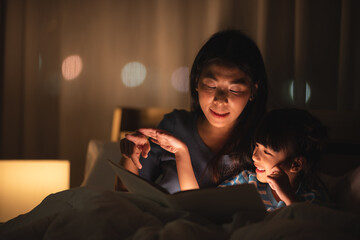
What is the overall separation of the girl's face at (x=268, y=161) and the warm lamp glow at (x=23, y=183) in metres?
0.96

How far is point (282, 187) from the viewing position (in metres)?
1.12

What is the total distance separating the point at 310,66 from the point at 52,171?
140 cm

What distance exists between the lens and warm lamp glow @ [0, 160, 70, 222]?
1669 mm

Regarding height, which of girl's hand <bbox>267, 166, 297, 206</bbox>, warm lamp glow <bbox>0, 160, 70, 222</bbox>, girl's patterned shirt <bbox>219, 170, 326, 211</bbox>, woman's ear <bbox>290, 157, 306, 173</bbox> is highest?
woman's ear <bbox>290, 157, 306, 173</bbox>

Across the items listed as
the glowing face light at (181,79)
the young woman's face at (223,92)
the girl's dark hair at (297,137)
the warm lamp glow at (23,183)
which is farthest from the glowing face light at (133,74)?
the girl's dark hair at (297,137)

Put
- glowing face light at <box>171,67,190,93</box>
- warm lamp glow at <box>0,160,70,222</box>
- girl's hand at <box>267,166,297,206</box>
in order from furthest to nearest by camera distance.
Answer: glowing face light at <box>171,67,190,93</box> < warm lamp glow at <box>0,160,70,222</box> < girl's hand at <box>267,166,297,206</box>

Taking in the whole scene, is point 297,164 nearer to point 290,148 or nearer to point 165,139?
point 290,148

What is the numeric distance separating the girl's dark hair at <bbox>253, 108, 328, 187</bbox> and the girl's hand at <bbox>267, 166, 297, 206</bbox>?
11 centimetres

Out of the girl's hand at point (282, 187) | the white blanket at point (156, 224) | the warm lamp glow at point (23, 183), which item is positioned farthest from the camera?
the warm lamp glow at point (23, 183)

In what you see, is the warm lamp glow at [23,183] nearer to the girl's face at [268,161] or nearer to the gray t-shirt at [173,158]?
the gray t-shirt at [173,158]

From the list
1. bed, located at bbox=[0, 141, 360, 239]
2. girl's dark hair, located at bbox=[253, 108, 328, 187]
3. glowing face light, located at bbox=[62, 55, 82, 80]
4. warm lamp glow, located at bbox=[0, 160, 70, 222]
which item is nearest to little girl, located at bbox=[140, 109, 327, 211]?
girl's dark hair, located at bbox=[253, 108, 328, 187]

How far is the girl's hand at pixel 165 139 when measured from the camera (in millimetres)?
1261

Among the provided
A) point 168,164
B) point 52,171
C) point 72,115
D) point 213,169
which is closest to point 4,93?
point 72,115

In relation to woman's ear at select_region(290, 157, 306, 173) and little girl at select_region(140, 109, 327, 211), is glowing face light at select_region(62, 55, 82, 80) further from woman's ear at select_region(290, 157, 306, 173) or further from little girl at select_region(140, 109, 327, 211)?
woman's ear at select_region(290, 157, 306, 173)
